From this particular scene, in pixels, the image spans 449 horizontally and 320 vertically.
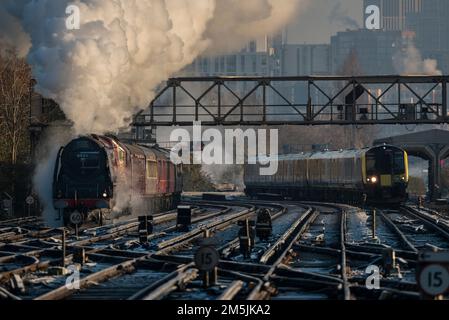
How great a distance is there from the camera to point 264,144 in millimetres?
132000

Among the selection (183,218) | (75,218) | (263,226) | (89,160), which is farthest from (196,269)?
(89,160)

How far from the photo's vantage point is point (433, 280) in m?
12.3

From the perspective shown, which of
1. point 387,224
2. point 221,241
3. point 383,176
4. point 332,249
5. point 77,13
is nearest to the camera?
point 332,249

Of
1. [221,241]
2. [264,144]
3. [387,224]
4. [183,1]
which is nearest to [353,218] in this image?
[387,224]

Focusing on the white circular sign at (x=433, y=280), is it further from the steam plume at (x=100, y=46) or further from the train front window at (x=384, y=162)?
the train front window at (x=384, y=162)

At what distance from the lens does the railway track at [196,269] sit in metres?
16.8

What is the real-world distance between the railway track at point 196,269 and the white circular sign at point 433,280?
134 inches

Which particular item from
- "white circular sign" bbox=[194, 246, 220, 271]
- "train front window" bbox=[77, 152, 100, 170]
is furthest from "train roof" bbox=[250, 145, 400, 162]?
"white circular sign" bbox=[194, 246, 220, 271]

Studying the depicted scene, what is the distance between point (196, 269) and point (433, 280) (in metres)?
8.00

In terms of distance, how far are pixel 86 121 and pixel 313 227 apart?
28.0ft

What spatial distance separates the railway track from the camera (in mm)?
16828

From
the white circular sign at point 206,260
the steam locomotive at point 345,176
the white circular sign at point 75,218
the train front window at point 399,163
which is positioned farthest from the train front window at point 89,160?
the train front window at point 399,163
